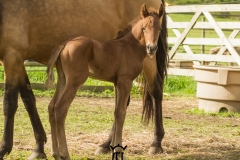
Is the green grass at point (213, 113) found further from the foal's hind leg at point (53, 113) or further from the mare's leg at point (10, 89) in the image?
the foal's hind leg at point (53, 113)

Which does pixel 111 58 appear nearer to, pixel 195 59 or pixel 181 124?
pixel 181 124

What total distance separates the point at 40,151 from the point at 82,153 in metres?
0.51

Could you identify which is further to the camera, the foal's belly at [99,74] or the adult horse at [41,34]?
the adult horse at [41,34]

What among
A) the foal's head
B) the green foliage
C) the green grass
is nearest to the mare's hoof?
the foal's head

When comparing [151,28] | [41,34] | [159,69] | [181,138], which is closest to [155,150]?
[181,138]

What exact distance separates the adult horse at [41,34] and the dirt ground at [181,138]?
9.9 inches

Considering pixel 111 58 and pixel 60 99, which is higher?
pixel 111 58

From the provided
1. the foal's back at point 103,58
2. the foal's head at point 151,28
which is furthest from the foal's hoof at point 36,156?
the foal's head at point 151,28

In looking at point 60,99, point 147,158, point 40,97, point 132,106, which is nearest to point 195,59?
point 132,106

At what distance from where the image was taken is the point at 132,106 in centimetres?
975

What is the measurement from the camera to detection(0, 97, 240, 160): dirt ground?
236 inches

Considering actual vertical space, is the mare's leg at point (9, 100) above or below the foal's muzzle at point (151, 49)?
below

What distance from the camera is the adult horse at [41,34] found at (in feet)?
17.8

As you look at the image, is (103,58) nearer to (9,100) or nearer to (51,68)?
(51,68)
